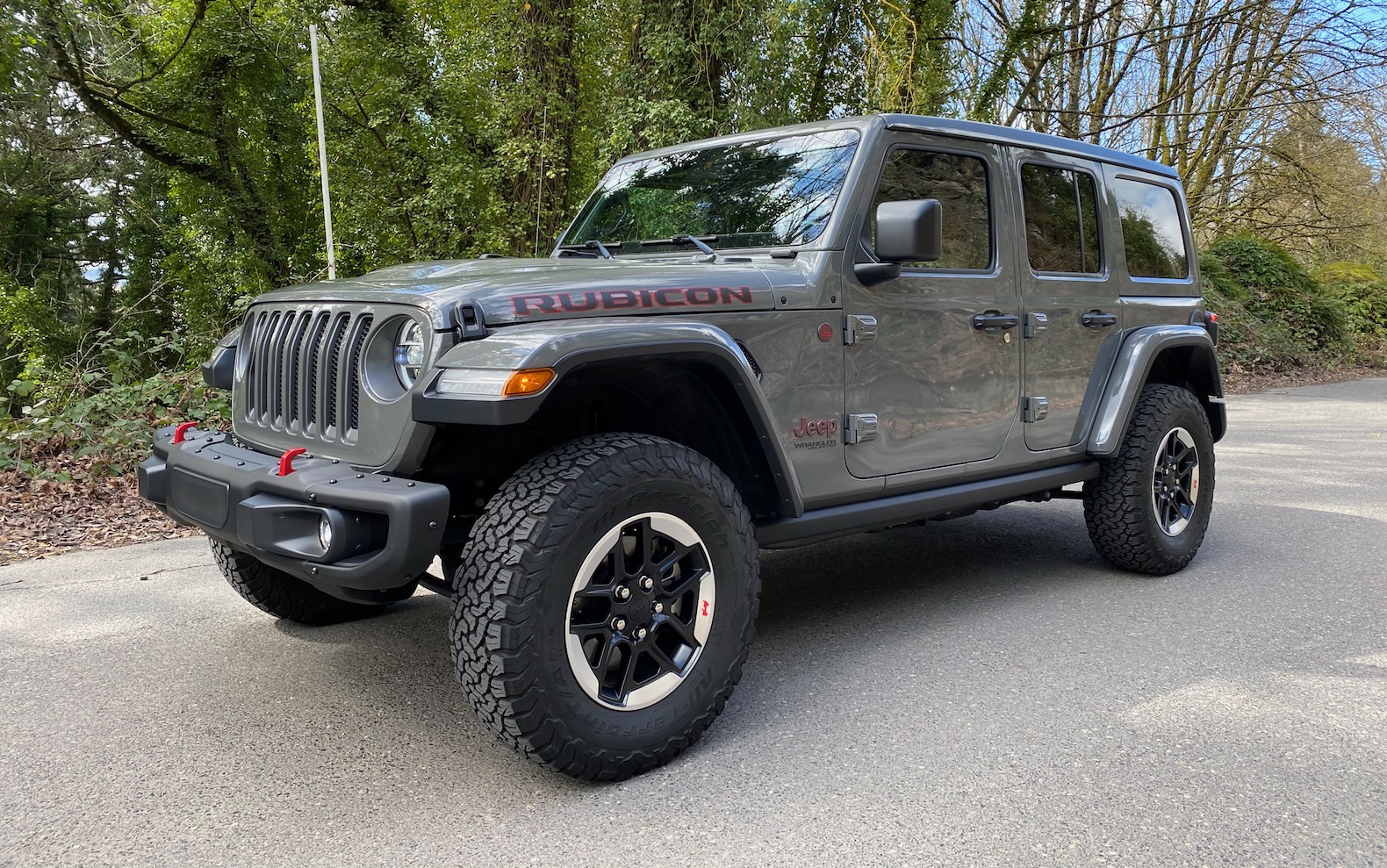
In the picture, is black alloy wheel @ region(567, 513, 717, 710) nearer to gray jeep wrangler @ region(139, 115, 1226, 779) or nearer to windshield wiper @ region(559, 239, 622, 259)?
gray jeep wrangler @ region(139, 115, 1226, 779)

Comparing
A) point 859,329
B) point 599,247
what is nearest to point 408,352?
point 599,247

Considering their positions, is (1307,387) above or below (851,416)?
below

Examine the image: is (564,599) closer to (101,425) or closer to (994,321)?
(994,321)

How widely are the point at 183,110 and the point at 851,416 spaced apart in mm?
15354

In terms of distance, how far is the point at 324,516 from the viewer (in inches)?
103

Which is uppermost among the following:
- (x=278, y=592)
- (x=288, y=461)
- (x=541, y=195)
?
(x=541, y=195)

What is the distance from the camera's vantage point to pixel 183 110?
15.4 metres

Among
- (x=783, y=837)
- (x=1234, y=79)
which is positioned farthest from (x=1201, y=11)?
(x=783, y=837)

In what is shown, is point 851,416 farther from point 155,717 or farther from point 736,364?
point 155,717

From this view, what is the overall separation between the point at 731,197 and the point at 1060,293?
1562mm

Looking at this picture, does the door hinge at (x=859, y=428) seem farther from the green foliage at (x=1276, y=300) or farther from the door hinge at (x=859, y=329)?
the green foliage at (x=1276, y=300)

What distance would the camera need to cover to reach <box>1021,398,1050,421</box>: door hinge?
4.18m

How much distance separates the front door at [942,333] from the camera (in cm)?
357

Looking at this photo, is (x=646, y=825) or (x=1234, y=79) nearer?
(x=646, y=825)
